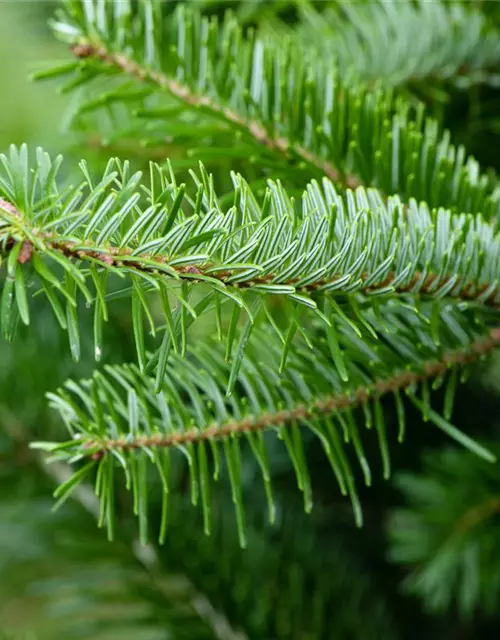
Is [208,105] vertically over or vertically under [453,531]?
over

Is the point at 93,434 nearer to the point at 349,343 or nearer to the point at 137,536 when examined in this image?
the point at 349,343

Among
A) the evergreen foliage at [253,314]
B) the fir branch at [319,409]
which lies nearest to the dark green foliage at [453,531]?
the evergreen foliage at [253,314]

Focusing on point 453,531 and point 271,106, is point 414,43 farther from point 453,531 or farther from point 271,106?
point 453,531

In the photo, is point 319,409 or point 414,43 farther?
point 414,43

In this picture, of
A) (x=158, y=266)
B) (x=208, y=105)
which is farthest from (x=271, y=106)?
(x=158, y=266)

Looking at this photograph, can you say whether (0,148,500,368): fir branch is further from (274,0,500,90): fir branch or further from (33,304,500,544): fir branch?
(274,0,500,90): fir branch

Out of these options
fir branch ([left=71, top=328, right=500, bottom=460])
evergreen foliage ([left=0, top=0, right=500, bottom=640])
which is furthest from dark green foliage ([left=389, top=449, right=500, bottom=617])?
fir branch ([left=71, top=328, right=500, bottom=460])

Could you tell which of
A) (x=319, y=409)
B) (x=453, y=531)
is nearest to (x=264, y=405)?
(x=319, y=409)

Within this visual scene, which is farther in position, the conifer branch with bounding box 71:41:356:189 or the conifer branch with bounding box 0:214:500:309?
the conifer branch with bounding box 71:41:356:189

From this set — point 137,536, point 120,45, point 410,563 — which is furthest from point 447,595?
point 120,45
